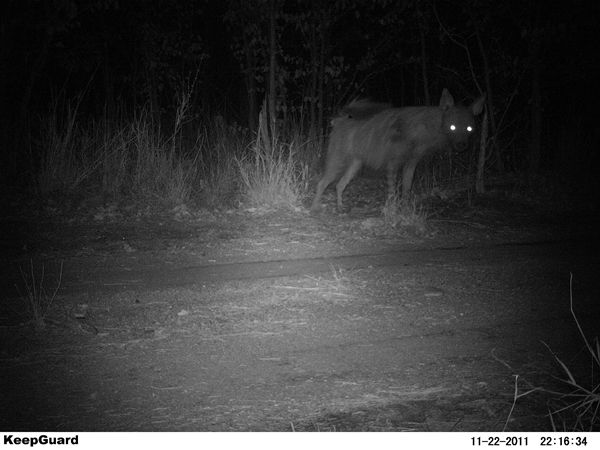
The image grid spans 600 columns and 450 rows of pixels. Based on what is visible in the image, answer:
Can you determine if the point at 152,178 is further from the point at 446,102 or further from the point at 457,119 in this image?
the point at 457,119

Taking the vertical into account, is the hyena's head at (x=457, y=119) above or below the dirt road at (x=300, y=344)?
above

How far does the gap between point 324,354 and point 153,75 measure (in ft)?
39.9

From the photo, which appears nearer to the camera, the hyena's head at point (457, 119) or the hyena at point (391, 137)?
the hyena at point (391, 137)

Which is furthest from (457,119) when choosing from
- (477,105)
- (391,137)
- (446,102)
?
(391,137)

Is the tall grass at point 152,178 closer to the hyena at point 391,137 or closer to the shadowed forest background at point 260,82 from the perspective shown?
the shadowed forest background at point 260,82

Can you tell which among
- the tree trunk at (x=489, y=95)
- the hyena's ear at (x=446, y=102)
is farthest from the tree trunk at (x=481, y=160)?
the hyena's ear at (x=446, y=102)

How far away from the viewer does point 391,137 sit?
34.0ft

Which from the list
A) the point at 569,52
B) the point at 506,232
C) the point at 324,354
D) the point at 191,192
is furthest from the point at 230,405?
the point at 569,52

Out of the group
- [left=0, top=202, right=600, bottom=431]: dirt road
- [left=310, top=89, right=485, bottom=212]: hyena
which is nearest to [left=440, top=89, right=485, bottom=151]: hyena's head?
[left=310, top=89, right=485, bottom=212]: hyena

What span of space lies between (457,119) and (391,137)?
110 cm

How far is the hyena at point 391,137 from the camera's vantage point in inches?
409

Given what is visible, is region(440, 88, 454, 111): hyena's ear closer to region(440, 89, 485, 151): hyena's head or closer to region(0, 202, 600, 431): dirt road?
region(440, 89, 485, 151): hyena's head

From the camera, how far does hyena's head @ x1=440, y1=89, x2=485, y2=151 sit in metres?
10.5

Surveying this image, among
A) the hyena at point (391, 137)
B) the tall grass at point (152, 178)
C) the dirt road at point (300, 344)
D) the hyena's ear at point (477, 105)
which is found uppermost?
the hyena's ear at point (477, 105)
